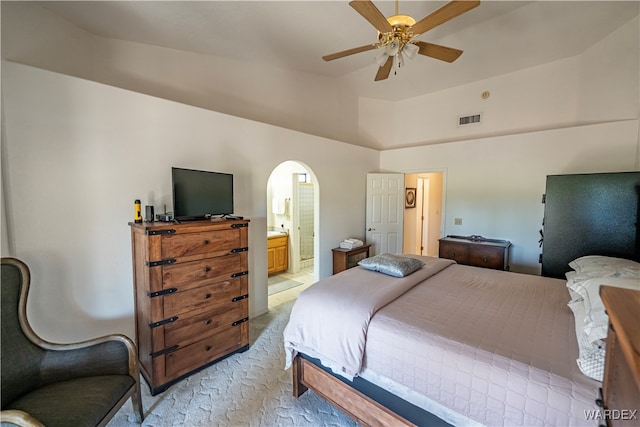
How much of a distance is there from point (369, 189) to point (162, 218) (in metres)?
3.60

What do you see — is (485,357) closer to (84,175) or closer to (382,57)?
(382,57)

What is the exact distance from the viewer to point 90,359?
167 centimetres

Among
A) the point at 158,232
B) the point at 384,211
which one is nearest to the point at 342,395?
the point at 158,232

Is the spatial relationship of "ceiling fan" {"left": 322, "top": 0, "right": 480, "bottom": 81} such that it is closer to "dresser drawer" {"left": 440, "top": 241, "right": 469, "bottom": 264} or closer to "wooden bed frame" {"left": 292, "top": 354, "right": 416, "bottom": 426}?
"wooden bed frame" {"left": 292, "top": 354, "right": 416, "bottom": 426}

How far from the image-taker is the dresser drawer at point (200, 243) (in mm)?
2072

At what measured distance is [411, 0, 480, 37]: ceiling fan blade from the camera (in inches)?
67.1

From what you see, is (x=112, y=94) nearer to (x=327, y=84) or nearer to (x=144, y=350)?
(x=144, y=350)

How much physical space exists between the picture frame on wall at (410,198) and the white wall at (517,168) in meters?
1.02

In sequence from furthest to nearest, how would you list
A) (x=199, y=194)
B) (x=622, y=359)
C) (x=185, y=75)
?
(x=185, y=75) → (x=199, y=194) → (x=622, y=359)

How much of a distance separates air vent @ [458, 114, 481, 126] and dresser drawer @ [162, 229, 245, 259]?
4213 mm

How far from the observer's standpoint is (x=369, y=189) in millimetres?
5027

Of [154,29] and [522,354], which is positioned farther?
[154,29]

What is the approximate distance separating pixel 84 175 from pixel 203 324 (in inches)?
61.9

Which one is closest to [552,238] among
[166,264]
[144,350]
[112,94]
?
[166,264]
